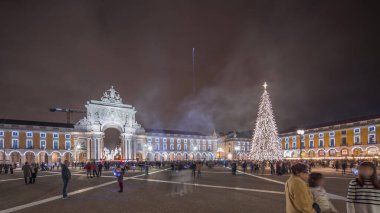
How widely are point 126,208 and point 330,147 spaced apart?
2904 inches

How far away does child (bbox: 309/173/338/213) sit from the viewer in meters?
4.49

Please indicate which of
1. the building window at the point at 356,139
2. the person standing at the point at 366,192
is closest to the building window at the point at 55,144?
the building window at the point at 356,139

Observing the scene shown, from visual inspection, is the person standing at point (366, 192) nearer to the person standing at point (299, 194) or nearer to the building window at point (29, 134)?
the person standing at point (299, 194)

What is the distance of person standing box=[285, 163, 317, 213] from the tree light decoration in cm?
3545

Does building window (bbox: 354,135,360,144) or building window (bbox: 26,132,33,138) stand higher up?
building window (bbox: 26,132,33,138)

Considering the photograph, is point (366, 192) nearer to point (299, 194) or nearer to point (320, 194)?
point (320, 194)

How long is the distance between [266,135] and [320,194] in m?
36.1

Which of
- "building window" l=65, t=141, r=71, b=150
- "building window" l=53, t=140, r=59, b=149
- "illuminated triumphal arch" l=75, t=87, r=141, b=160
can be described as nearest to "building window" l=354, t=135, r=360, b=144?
"illuminated triumphal arch" l=75, t=87, r=141, b=160

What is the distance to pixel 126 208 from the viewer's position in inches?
436

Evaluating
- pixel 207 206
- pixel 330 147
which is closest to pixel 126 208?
pixel 207 206

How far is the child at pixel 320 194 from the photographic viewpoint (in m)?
4.49

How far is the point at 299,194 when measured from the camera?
443 centimetres

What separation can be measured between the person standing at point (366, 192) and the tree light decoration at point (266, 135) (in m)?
35.6

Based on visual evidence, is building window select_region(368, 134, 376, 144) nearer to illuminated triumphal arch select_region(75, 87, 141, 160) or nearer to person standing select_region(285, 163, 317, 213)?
illuminated triumphal arch select_region(75, 87, 141, 160)
